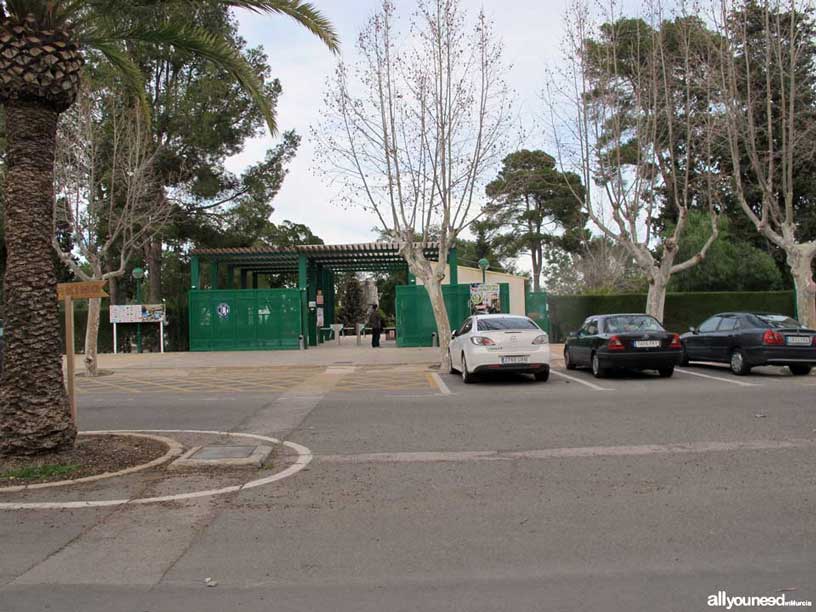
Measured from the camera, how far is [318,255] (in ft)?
94.7

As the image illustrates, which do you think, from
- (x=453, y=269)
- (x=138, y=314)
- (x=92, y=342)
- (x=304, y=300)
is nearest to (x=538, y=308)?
(x=453, y=269)

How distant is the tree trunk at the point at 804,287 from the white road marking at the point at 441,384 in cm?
1086

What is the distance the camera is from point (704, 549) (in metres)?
4.48

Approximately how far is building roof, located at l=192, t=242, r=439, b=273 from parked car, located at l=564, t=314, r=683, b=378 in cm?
1067

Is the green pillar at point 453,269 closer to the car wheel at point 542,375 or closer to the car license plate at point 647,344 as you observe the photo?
the car wheel at point 542,375

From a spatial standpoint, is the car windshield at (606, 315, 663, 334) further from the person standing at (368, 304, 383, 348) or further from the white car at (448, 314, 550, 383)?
the person standing at (368, 304, 383, 348)

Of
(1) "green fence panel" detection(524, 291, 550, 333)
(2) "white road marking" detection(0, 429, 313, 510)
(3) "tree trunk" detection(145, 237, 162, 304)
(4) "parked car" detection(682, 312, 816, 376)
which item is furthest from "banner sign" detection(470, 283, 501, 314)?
(2) "white road marking" detection(0, 429, 313, 510)

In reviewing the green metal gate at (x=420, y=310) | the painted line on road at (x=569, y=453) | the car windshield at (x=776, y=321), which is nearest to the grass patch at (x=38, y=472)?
the painted line on road at (x=569, y=453)

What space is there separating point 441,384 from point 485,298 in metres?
11.2

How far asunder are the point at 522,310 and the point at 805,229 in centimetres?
1371

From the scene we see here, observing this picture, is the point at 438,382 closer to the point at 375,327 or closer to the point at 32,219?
the point at 32,219

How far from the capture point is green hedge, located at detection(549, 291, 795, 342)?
29562 mm

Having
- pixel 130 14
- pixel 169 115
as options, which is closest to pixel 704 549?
pixel 130 14

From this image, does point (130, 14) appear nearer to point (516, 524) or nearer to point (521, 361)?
point (516, 524)
